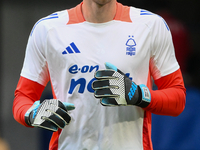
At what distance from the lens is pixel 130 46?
1.42 m

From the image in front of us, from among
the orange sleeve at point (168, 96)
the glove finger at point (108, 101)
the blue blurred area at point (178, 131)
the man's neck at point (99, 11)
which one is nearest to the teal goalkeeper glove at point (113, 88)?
the glove finger at point (108, 101)

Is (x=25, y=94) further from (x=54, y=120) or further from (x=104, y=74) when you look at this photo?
(x=104, y=74)

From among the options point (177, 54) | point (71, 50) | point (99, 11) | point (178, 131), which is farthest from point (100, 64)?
point (177, 54)

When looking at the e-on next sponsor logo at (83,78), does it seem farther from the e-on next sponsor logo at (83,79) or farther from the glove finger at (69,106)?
the glove finger at (69,106)

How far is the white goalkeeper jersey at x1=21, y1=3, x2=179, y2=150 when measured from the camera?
1.41 meters

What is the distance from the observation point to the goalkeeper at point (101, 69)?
55.3 inches

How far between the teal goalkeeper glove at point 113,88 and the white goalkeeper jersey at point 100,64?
128 mm

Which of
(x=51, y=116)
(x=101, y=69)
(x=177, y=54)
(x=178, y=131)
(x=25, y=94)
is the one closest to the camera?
(x=51, y=116)

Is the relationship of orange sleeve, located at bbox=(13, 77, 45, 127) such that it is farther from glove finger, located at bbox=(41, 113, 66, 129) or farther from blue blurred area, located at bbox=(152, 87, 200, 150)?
blue blurred area, located at bbox=(152, 87, 200, 150)

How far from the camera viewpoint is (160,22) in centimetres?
149

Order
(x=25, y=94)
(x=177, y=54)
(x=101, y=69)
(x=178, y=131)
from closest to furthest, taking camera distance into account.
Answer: (x=101, y=69) < (x=25, y=94) < (x=178, y=131) < (x=177, y=54)

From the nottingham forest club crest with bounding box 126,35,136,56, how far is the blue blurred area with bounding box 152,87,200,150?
1.15 meters

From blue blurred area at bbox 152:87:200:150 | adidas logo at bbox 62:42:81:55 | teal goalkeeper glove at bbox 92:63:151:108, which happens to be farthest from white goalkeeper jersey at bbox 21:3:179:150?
blue blurred area at bbox 152:87:200:150

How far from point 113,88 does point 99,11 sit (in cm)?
39
